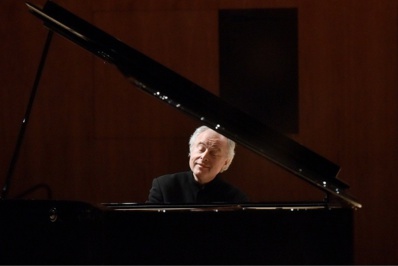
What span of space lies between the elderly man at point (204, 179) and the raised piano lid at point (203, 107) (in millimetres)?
1006

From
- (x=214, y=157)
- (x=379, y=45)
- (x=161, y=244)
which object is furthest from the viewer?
(x=379, y=45)

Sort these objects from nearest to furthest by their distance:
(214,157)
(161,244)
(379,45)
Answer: (161,244) < (214,157) < (379,45)

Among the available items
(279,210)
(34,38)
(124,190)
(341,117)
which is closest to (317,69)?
(341,117)

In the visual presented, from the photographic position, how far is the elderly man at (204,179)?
3.36 metres

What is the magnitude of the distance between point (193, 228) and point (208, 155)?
41.6 inches

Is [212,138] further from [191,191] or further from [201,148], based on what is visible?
[191,191]

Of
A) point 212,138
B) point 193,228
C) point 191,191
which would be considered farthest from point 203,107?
point 191,191

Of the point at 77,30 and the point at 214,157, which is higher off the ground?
the point at 77,30

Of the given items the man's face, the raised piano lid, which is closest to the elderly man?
the man's face

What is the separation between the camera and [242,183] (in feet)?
15.8

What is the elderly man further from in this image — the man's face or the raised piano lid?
the raised piano lid

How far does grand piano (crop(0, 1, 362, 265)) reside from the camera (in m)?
2.30

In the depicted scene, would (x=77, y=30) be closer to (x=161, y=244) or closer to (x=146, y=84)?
(x=146, y=84)

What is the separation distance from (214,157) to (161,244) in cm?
109
